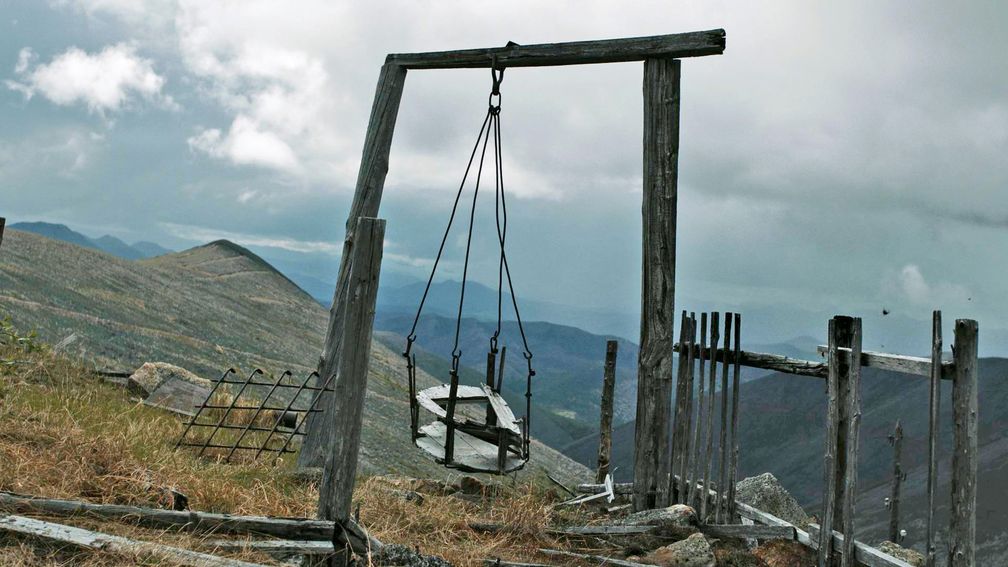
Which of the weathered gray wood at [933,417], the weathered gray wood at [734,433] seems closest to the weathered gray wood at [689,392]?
the weathered gray wood at [734,433]

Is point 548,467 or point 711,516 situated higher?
point 711,516

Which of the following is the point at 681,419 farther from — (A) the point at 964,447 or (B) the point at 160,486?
(B) the point at 160,486

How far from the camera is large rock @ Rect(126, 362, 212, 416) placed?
31.6 feet

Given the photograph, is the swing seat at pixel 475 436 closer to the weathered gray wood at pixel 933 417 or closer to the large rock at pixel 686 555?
the large rock at pixel 686 555

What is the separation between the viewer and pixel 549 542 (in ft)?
21.3

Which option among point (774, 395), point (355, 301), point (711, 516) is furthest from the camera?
point (774, 395)

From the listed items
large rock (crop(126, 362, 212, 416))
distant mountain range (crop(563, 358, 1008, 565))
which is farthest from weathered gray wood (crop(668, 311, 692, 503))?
distant mountain range (crop(563, 358, 1008, 565))

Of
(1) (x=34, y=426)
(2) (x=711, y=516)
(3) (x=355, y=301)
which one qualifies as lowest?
(2) (x=711, y=516)

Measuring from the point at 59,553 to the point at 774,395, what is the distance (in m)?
114

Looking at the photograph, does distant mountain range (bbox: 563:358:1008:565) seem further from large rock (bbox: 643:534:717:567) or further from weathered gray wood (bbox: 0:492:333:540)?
weathered gray wood (bbox: 0:492:333:540)

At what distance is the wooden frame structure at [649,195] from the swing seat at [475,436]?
37.1 inches

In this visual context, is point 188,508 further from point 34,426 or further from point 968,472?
point 968,472

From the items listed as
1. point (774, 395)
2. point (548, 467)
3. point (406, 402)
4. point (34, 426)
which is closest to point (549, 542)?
point (34, 426)

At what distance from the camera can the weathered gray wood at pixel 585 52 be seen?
23.2 feet
